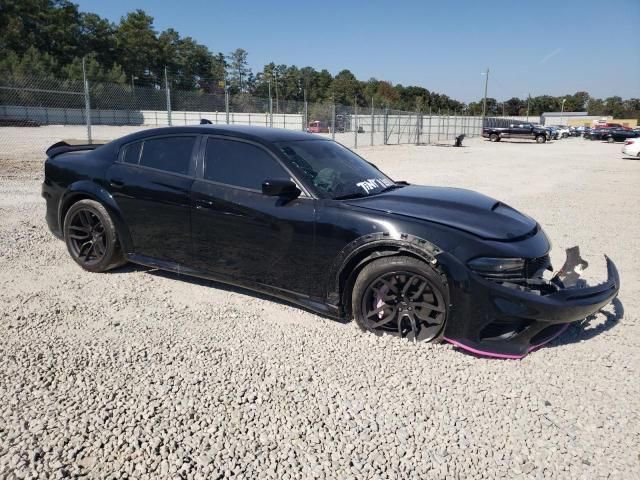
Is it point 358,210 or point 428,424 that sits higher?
point 358,210

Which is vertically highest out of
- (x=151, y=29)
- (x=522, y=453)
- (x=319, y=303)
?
(x=151, y=29)

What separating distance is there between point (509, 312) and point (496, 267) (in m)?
0.29

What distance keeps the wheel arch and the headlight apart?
0.25 meters

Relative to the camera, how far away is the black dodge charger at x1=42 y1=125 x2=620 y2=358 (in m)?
3.16

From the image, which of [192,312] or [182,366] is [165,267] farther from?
[182,366]

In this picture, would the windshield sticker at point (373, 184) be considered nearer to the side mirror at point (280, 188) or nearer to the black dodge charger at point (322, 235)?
the black dodge charger at point (322, 235)

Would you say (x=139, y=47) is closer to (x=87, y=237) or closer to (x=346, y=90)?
(x=346, y=90)

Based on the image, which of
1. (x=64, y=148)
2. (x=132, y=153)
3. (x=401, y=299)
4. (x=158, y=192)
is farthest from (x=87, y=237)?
(x=401, y=299)

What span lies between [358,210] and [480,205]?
111cm

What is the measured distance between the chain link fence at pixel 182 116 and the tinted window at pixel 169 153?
20.9 metres

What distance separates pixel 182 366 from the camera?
3066mm

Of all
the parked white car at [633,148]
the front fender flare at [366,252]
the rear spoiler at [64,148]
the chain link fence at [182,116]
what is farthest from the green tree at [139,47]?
the front fender flare at [366,252]

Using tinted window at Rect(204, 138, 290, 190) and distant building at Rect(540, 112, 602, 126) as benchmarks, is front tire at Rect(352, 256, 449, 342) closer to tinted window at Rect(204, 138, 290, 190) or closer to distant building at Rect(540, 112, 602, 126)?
tinted window at Rect(204, 138, 290, 190)

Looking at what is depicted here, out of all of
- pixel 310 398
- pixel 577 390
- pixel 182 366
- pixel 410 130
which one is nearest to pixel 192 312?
pixel 182 366
